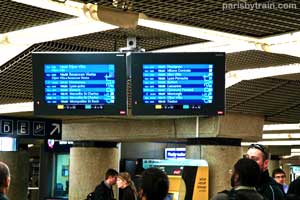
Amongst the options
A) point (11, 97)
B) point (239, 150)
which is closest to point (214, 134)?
point (239, 150)

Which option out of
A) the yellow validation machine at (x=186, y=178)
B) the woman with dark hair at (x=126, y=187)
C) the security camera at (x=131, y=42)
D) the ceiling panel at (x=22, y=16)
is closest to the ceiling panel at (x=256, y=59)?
the security camera at (x=131, y=42)

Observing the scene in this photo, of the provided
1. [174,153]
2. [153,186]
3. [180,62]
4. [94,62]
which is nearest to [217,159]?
[180,62]

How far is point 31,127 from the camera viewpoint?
1224 centimetres

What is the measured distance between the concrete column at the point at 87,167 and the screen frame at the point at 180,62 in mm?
7154

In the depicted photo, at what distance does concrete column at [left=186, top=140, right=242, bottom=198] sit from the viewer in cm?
1091

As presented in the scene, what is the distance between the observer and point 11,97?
9891 millimetres

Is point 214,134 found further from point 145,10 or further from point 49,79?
point 145,10

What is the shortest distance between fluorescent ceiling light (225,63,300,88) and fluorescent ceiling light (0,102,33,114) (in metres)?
3.68

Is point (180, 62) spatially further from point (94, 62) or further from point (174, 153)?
point (174, 153)

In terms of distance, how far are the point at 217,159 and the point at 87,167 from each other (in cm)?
350

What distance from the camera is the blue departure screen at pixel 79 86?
6363 millimetres

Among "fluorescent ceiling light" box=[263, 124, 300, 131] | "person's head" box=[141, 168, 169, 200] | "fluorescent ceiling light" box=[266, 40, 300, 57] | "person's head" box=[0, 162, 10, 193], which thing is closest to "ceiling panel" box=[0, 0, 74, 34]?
"person's head" box=[0, 162, 10, 193]

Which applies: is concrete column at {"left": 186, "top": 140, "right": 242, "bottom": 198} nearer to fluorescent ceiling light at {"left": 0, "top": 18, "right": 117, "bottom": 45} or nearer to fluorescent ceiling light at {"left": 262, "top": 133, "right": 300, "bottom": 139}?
fluorescent ceiling light at {"left": 0, "top": 18, "right": 117, "bottom": 45}

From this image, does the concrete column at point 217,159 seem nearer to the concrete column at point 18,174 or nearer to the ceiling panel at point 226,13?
the concrete column at point 18,174
